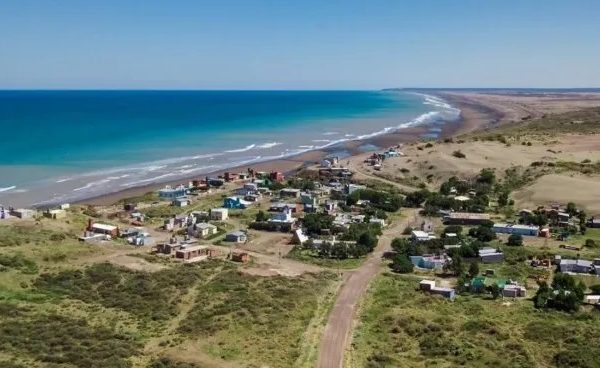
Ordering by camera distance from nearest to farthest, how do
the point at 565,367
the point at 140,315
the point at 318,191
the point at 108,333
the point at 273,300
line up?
the point at 565,367, the point at 108,333, the point at 140,315, the point at 273,300, the point at 318,191

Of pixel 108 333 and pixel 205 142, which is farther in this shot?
pixel 205 142

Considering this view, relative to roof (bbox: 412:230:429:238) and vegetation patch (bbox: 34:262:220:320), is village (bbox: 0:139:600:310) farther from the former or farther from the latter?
vegetation patch (bbox: 34:262:220:320)

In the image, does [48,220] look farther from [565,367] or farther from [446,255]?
[565,367]

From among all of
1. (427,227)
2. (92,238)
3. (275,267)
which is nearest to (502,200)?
(427,227)

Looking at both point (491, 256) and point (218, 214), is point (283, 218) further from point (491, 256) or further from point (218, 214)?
point (491, 256)

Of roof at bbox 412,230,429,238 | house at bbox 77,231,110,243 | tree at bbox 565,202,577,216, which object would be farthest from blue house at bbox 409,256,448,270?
house at bbox 77,231,110,243

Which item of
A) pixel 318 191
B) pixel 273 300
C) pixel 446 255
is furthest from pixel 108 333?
pixel 318 191
